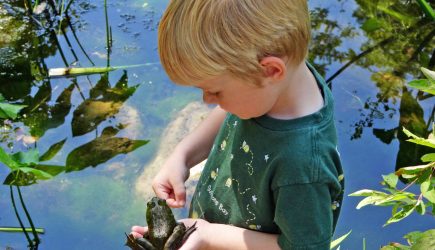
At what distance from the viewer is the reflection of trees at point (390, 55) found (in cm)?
309

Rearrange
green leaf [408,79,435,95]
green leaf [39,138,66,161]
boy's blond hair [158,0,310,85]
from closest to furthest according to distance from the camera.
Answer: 1. boy's blond hair [158,0,310,85]
2. green leaf [408,79,435,95]
3. green leaf [39,138,66,161]

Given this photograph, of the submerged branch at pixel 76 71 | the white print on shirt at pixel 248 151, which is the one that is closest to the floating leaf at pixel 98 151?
the submerged branch at pixel 76 71

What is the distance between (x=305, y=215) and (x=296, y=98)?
27 cm

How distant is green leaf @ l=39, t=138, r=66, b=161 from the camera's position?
2886 mm

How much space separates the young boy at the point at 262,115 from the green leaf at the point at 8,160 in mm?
791

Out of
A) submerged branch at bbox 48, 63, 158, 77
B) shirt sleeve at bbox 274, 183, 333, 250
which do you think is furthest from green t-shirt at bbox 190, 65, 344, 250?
submerged branch at bbox 48, 63, 158, 77

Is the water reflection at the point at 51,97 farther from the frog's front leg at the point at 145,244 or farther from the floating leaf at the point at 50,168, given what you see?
the frog's front leg at the point at 145,244

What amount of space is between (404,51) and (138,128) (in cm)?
143

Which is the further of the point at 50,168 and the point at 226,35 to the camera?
the point at 50,168

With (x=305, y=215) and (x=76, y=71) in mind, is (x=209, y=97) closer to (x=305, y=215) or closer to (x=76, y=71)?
(x=305, y=215)

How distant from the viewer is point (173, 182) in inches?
73.7

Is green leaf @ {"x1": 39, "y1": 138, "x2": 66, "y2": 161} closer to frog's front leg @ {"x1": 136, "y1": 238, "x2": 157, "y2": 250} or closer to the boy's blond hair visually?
frog's front leg @ {"x1": 136, "y1": 238, "x2": 157, "y2": 250}

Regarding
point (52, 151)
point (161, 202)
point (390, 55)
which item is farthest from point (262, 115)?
point (390, 55)

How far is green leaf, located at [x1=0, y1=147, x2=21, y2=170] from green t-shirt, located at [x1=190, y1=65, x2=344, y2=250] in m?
0.86
